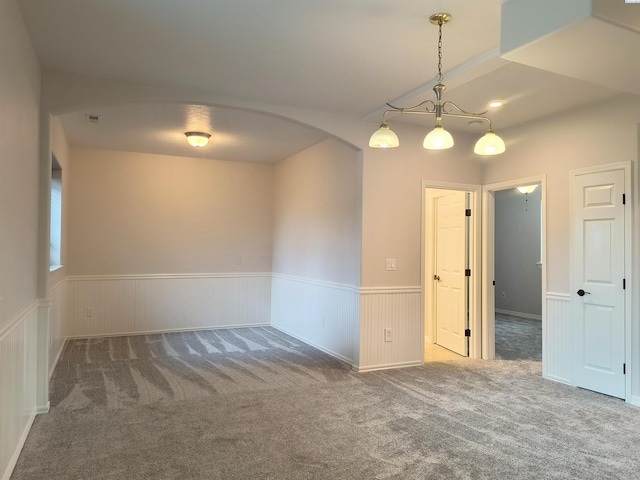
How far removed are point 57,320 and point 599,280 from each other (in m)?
5.80

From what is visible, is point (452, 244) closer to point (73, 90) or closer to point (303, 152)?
point (303, 152)

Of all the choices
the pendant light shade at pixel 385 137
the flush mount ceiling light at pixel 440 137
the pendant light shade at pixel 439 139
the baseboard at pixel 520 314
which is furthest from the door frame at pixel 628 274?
the baseboard at pixel 520 314

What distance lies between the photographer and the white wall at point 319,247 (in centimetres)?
507

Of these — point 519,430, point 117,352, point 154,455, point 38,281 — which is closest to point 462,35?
point 519,430

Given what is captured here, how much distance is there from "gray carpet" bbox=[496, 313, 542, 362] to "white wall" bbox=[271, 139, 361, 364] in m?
2.07

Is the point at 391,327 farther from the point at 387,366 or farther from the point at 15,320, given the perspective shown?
Result: the point at 15,320

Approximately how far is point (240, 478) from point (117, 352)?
3.63 m

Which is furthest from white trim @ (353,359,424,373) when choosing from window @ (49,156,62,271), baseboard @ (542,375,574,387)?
window @ (49,156,62,271)

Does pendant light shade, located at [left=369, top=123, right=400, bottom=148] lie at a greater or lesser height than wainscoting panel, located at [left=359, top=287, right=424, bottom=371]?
greater

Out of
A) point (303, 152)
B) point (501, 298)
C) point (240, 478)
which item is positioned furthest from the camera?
point (501, 298)

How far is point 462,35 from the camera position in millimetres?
2936

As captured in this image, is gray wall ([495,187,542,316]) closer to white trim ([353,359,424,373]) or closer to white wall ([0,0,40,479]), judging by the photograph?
white trim ([353,359,424,373])

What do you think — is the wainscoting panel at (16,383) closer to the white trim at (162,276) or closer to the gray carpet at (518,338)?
the white trim at (162,276)

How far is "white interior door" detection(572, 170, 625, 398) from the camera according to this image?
3.95 metres
